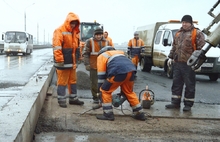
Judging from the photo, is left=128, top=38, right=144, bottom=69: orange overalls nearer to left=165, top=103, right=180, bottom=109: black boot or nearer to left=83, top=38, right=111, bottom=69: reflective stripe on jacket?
left=83, top=38, right=111, bottom=69: reflective stripe on jacket

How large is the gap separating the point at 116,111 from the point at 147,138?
4.95 feet

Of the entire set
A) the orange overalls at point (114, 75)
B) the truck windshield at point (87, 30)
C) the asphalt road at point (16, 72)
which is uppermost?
the truck windshield at point (87, 30)

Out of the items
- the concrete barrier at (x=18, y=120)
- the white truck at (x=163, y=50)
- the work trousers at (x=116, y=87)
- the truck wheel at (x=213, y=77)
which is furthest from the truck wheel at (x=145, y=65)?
the concrete barrier at (x=18, y=120)

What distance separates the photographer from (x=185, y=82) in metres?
6.24

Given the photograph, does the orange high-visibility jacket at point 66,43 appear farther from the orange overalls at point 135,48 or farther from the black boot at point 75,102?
the orange overalls at point 135,48

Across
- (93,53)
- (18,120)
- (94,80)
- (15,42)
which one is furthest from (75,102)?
(15,42)

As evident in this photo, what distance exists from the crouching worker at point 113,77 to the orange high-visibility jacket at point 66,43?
101 cm

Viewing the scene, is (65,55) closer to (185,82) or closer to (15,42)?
(185,82)

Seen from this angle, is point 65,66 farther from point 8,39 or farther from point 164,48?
point 8,39

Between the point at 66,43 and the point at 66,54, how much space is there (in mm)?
225

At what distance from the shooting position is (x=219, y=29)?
9.29 ft

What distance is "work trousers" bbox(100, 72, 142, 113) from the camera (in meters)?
5.03

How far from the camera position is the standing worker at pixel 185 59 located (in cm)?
613

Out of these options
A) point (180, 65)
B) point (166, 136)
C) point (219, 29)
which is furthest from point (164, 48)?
point (219, 29)
